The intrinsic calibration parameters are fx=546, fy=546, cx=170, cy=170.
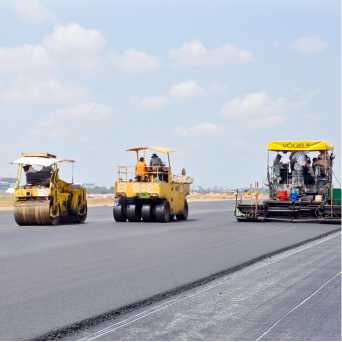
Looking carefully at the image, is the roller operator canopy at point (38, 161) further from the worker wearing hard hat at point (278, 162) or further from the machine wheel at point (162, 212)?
the worker wearing hard hat at point (278, 162)

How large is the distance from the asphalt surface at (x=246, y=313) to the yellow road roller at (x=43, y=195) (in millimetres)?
11470

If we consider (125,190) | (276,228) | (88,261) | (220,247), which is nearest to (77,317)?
A: (88,261)

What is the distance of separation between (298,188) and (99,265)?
13.0 metres

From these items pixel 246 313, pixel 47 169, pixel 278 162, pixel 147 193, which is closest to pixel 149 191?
pixel 147 193

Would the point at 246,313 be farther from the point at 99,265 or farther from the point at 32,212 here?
the point at 32,212

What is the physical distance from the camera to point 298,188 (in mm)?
20891

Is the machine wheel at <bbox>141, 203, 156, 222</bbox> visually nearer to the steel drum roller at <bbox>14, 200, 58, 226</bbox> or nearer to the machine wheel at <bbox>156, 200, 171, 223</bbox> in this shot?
the machine wheel at <bbox>156, 200, 171, 223</bbox>

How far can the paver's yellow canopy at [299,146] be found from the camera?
67.7ft

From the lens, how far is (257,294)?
23.5 ft

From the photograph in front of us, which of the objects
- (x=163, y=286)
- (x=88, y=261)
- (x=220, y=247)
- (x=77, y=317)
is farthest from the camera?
(x=220, y=247)

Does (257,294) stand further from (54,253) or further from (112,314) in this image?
(54,253)

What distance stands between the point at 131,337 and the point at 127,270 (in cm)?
379

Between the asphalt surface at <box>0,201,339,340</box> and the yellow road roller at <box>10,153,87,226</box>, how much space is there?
5.81ft

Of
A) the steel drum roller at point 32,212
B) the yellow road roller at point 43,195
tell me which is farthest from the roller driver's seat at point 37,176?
the steel drum roller at point 32,212
